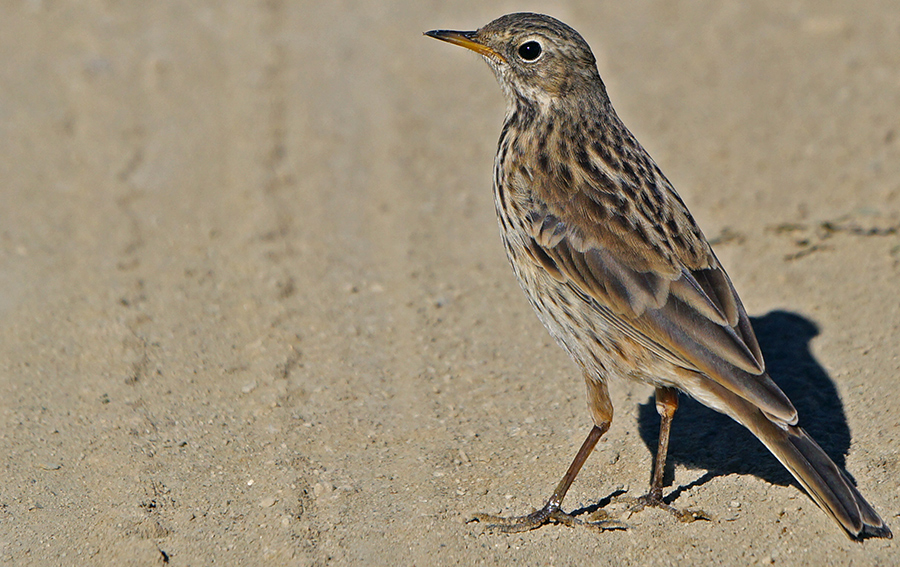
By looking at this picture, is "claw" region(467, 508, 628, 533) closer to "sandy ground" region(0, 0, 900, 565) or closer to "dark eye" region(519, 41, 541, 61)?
"sandy ground" region(0, 0, 900, 565)

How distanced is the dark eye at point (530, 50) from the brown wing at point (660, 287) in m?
1.00

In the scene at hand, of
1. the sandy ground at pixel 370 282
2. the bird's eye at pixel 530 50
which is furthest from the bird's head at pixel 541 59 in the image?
the sandy ground at pixel 370 282

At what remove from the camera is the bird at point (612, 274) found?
5043 mm

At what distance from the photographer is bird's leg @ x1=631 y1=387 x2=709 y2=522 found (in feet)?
17.9

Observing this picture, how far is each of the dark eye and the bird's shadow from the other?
229 centimetres

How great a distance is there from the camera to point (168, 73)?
1123 centimetres

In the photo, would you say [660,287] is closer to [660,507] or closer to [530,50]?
[660,507]

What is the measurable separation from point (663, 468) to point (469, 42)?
281 centimetres

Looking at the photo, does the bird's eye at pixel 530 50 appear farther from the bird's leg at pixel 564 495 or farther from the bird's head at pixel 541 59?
the bird's leg at pixel 564 495

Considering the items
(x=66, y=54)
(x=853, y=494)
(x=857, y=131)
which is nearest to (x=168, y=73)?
(x=66, y=54)

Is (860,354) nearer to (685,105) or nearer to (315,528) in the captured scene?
(315,528)

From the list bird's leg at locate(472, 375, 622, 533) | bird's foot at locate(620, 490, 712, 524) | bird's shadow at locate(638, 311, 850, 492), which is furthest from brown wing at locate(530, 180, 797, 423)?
bird's shadow at locate(638, 311, 850, 492)

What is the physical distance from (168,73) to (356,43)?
211cm

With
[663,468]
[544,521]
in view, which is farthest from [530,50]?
→ [544,521]
